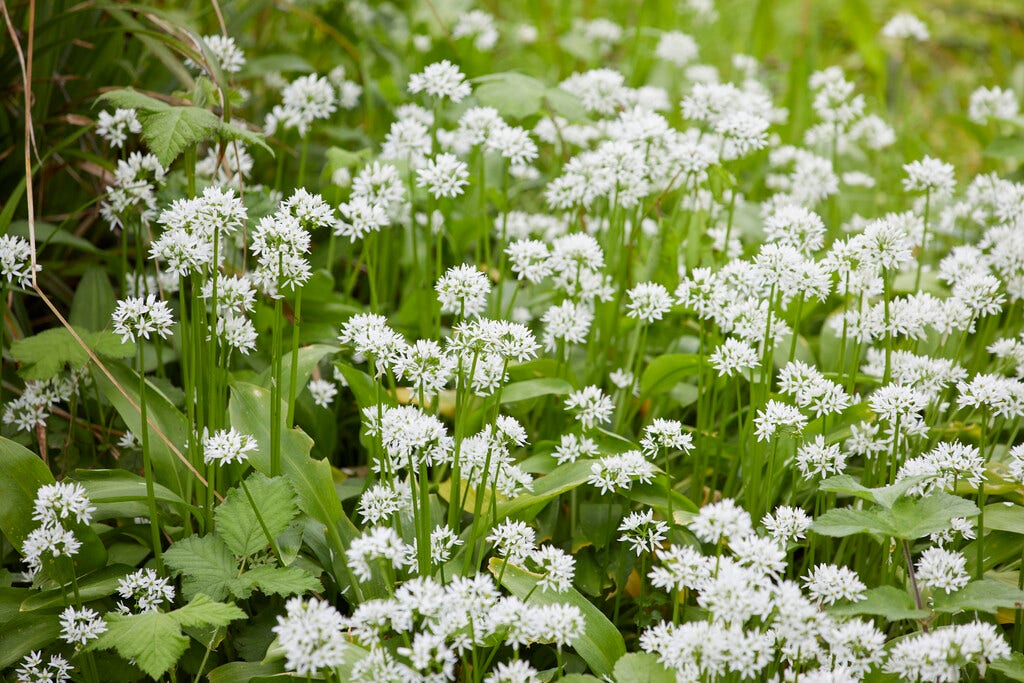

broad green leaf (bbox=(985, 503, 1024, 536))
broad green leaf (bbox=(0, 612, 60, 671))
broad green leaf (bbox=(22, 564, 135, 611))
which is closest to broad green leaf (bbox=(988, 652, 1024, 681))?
broad green leaf (bbox=(985, 503, 1024, 536))

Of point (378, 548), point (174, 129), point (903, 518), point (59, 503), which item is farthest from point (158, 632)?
point (903, 518)

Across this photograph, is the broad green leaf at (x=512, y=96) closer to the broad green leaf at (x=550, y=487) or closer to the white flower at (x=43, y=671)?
the broad green leaf at (x=550, y=487)

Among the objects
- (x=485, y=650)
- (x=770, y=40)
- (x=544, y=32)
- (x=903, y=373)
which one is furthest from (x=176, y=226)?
(x=770, y=40)

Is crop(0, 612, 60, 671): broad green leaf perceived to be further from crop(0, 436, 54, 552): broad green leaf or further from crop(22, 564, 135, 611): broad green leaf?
crop(0, 436, 54, 552): broad green leaf

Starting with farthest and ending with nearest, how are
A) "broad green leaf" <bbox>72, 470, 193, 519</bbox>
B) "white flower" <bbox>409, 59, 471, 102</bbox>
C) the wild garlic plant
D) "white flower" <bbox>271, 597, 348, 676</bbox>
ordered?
1. "white flower" <bbox>409, 59, 471, 102</bbox>
2. "broad green leaf" <bbox>72, 470, 193, 519</bbox>
3. the wild garlic plant
4. "white flower" <bbox>271, 597, 348, 676</bbox>

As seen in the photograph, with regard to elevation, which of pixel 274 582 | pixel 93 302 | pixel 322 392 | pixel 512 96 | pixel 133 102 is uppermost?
pixel 512 96

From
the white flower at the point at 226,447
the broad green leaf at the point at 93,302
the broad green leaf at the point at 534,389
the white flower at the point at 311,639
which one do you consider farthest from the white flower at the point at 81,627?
the broad green leaf at the point at 93,302

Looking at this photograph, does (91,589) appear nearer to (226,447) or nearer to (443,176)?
(226,447)
